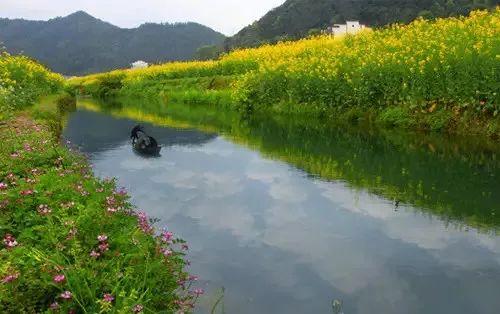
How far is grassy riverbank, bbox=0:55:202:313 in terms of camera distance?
13.2ft

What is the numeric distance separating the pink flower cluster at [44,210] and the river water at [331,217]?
1898 mm

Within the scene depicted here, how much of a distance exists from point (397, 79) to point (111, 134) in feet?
35.4

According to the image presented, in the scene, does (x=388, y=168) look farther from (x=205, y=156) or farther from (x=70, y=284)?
(x=70, y=284)

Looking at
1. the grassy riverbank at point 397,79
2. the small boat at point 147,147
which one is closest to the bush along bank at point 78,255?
the small boat at point 147,147

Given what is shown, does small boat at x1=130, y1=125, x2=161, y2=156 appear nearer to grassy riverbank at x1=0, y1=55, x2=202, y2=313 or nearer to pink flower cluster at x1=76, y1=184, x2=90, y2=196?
grassy riverbank at x1=0, y1=55, x2=202, y2=313

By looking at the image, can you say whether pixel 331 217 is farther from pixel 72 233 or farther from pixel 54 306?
pixel 54 306

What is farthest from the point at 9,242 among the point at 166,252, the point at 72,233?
the point at 166,252

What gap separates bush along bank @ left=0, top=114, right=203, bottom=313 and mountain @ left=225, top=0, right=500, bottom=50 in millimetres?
81580

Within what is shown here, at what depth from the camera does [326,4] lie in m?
112

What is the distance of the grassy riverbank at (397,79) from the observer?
1427cm

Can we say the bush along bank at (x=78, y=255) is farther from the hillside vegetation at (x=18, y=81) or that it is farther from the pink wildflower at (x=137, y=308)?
the hillside vegetation at (x=18, y=81)

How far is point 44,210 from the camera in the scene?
5.34 metres

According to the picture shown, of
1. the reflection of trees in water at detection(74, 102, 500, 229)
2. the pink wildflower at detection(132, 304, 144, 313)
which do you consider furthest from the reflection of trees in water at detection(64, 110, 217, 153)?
the pink wildflower at detection(132, 304, 144, 313)

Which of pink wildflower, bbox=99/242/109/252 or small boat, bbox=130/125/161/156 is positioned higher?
pink wildflower, bbox=99/242/109/252
